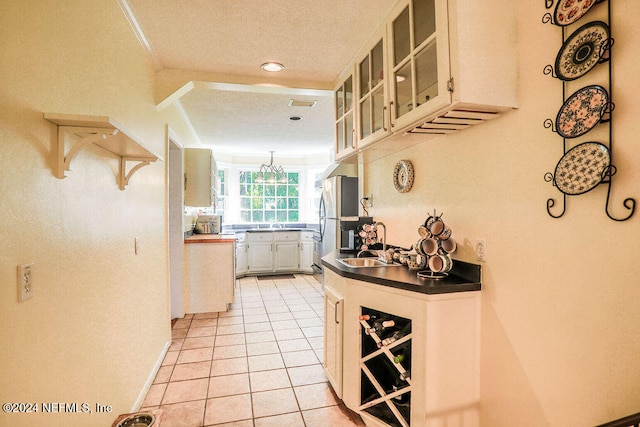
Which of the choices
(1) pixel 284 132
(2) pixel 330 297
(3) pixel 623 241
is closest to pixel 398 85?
(3) pixel 623 241

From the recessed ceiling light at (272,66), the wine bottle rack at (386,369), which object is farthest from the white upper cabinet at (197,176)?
the wine bottle rack at (386,369)

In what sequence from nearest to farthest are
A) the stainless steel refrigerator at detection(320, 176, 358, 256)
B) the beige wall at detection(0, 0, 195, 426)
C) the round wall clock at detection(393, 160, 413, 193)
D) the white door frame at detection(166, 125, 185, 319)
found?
the beige wall at detection(0, 0, 195, 426) < the round wall clock at detection(393, 160, 413, 193) < the white door frame at detection(166, 125, 185, 319) < the stainless steel refrigerator at detection(320, 176, 358, 256)

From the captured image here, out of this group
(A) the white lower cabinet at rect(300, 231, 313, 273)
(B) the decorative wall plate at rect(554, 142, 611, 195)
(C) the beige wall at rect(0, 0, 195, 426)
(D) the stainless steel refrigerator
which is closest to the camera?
(C) the beige wall at rect(0, 0, 195, 426)

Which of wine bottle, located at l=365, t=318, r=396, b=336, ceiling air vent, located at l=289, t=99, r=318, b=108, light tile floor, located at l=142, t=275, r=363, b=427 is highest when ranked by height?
ceiling air vent, located at l=289, t=99, r=318, b=108

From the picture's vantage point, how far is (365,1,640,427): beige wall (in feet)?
3.46

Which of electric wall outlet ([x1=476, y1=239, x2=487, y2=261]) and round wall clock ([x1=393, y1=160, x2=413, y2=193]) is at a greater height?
round wall clock ([x1=393, y1=160, x2=413, y2=193])

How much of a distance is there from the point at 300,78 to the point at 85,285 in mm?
2246

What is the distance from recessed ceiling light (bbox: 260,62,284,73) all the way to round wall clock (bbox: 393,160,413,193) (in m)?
1.21

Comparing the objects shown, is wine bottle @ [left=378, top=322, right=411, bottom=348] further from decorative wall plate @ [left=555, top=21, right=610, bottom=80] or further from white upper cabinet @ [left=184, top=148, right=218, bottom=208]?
white upper cabinet @ [left=184, top=148, right=218, bottom=208]

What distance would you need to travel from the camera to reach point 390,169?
2.75 m

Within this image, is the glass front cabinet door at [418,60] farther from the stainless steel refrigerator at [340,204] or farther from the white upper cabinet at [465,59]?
the stainless steel refrigerator at [340,204]

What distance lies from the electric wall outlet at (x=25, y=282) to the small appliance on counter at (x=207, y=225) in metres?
3.82

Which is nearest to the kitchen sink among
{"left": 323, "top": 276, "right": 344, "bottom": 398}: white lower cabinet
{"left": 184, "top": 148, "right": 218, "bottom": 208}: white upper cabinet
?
{"left": 323, "top": 276, "right": 344, "bottom": 398}: white lower cabinet

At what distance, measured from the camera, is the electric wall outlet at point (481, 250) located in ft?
5.47
